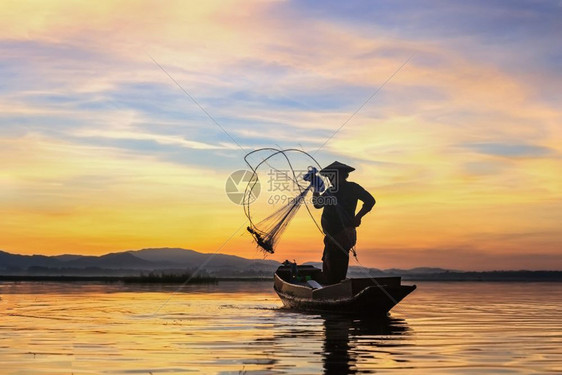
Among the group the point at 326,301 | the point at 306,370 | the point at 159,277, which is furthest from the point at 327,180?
the point at 159,277

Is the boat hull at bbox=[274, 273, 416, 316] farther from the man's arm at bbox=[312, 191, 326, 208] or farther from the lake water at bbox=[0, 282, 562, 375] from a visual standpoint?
the man's arm at bbox=[312, 191, 326, 208]

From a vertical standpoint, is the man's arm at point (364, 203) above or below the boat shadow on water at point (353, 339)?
above

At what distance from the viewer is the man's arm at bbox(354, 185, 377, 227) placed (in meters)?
21.7

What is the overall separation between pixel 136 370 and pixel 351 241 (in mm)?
11649

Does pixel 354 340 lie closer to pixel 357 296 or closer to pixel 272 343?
pixel 272 343

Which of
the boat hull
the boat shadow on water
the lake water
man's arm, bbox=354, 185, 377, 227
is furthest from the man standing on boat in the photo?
the lake water

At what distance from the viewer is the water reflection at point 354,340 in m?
11.7

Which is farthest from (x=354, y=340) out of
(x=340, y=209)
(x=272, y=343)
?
(x=340, y=209)

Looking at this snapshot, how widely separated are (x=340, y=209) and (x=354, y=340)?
6.97m

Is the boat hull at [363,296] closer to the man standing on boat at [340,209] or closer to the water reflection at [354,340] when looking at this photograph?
the water reflection at [354,340]

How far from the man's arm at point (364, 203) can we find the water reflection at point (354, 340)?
2680mm

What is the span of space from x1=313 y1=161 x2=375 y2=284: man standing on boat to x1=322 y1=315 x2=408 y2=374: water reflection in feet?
6.21

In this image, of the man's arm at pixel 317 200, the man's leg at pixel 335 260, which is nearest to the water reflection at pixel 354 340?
the man's leg at pixel 335 260

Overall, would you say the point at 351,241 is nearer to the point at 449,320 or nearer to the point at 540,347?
the point at 449,320
